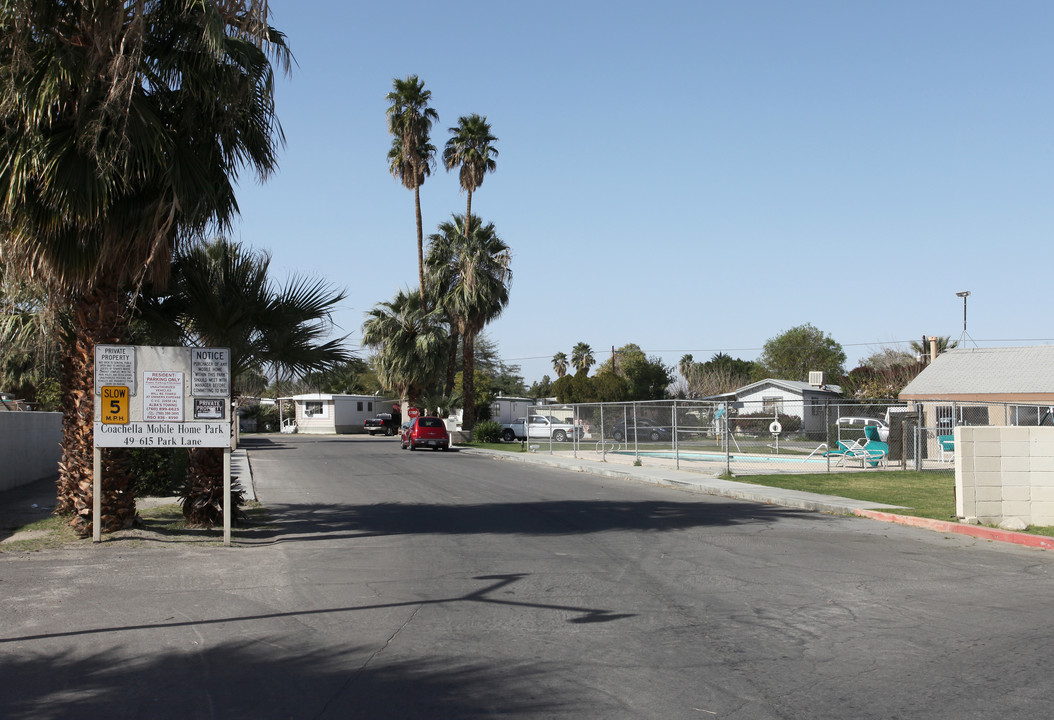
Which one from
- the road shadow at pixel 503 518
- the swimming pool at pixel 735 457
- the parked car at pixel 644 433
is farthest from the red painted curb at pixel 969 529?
the parked car at pixel 644 433

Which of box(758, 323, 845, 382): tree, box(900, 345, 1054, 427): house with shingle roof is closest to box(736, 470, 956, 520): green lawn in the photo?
box(900, 345, 1054, 427): house with shingle roof

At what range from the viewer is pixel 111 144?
10.3 m

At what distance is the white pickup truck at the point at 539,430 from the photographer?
4121 centimetres

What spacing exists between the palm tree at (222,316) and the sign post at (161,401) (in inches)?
50.9

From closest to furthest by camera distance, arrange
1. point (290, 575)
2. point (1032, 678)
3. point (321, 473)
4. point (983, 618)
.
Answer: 1. point (1032, 678)
2. point (983, 618)
3. point (290, 575)
4. point (321, 473)

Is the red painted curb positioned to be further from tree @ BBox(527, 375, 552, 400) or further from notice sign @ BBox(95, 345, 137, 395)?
tree @ BBox(527, 375, 552, 400)

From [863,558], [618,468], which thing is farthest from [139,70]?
[618,468]

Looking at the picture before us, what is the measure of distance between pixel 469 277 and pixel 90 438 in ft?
109

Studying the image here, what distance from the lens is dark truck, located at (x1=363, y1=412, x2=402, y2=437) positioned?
60.3 metres

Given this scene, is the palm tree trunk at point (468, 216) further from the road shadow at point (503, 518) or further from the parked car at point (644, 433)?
the road shadow at point (503, 518)

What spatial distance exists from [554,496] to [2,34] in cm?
Answer: 1269

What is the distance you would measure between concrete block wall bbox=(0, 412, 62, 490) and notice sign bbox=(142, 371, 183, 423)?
7626 mm

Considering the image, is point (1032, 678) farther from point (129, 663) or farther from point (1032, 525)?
point (1032, 525)

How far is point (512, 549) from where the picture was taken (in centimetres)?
1116
